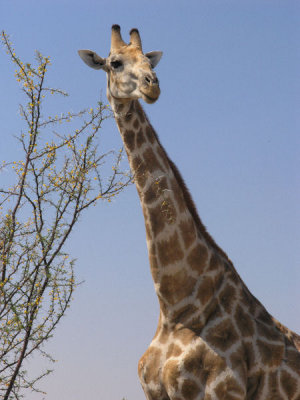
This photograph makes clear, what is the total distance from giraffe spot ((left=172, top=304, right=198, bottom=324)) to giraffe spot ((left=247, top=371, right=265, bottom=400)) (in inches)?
41.3

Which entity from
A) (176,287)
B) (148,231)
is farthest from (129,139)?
(176,287)

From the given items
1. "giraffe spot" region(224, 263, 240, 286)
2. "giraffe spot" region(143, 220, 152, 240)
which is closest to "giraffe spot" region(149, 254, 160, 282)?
"giraffe spot" region(143, 220, 152, 240)

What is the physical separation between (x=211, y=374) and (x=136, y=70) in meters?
3.82

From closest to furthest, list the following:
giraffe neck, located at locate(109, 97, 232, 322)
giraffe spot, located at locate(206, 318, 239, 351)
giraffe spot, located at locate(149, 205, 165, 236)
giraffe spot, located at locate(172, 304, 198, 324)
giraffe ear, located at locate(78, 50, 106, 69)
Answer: giraffe spot, located at locate(206, 318, 239, 351), giraffe spot, located at locate(172, 304, 198, 324), giraffe neck, located at locate(109, 97, 232, 322), giraffe spot, located at locate(149, 205, 165, 236), giraffe ear, located at locate(78, 50, 106, 69)

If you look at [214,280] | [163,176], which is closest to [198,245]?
[214,280]

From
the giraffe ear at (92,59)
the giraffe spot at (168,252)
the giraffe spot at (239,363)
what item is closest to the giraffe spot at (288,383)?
the giraffe spot at (239,363)

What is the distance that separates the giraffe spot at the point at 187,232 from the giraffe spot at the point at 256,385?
5.86 ft

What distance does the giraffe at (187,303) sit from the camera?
763 cm

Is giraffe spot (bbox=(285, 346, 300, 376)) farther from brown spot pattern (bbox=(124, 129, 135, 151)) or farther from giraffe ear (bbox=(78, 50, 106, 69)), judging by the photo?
giraffe ear (bbox=(78, 50, 106, 69))

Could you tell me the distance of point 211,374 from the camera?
7590 millimetres

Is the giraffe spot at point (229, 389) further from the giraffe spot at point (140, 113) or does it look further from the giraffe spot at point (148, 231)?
the giraffe spot at point (140, 113)

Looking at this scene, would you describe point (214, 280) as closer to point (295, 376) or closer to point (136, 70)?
point (295, 376)

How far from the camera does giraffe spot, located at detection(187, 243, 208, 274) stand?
8227 mm

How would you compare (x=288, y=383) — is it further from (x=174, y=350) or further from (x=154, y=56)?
(x=154, y=56)
